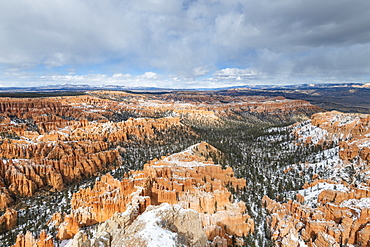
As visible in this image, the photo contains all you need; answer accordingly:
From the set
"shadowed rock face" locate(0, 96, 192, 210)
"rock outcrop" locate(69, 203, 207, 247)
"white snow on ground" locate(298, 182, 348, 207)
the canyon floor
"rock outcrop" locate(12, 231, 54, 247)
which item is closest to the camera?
"rock outcrop" locate(69, 203, 207, 247)

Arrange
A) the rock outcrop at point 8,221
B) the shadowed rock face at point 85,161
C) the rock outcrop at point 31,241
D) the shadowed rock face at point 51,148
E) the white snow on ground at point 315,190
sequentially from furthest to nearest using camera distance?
the shadowed rock face at point 51,148
the white snow on ground at point 315,190
the rock outcrop at point 8,221
the shadowed rock face at point 85,161
the rock outcrop at point 31,241

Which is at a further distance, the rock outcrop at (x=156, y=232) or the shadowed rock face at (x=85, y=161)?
the shadowed rock face at (x=85, y=161)

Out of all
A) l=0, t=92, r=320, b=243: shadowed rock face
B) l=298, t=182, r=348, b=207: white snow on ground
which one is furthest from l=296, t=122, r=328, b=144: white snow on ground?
l=0, t=92, r=320, b=243: shadowed rock face

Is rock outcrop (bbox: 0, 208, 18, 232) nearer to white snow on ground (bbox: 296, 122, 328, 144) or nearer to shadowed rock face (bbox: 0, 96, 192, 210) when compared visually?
shadowed rock face (bbox: 0, 96, 192, 210)

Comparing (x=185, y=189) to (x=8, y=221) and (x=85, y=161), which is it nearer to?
(x=8, y=221)

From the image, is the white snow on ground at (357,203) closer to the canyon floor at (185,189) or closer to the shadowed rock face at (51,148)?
the canyon floor at (185,189)

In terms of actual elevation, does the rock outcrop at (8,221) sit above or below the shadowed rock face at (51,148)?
below

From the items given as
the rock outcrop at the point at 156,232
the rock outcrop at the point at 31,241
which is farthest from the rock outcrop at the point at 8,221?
the rock outcrop at the point at 156,232

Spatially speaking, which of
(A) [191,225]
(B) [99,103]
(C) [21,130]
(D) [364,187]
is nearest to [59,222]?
(A) [191,225]
